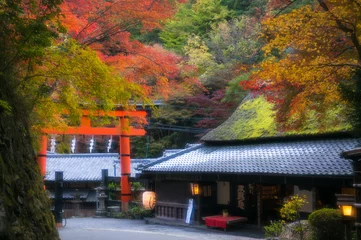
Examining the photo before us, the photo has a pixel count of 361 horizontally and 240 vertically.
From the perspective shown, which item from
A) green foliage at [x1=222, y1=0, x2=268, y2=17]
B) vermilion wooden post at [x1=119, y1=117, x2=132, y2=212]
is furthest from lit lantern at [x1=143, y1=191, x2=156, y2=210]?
green foliage at [x1=222, y1=0, x2=268, y2=17]

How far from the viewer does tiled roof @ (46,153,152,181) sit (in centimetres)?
2995

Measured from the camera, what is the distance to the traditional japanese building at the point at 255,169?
1580 centimetres

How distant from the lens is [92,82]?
10.1 metres

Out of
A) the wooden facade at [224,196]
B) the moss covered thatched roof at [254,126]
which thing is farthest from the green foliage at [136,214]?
the moss covered thatched roof at [254,126]

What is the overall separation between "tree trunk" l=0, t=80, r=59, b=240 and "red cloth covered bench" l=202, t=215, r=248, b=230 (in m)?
10.7

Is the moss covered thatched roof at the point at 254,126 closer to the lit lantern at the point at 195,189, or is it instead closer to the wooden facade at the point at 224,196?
the wooden facade at the point at 224,196

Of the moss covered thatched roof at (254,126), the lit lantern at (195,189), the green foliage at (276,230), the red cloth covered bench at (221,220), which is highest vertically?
the moss covered thatched roof at (254,126)

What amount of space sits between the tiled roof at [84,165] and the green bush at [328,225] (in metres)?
18.5

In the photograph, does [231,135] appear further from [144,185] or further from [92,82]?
[92,82]

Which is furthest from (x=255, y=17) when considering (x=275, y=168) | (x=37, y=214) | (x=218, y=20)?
(x=37, y=214)

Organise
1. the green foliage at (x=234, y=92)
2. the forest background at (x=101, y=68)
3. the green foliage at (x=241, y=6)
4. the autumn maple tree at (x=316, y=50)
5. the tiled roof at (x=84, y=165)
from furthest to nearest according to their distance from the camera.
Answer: the green foliage at (x=241, y=6) → the tiled roof at (x=84, y=165) → the green foliage at (x=234, y=92) → the autumn maple tree at (x=316, y=50) → the forest background at (x=101, y=68)

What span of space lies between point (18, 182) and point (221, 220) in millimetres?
12193

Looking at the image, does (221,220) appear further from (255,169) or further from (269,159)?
(269,159)

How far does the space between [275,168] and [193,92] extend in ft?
53.8
